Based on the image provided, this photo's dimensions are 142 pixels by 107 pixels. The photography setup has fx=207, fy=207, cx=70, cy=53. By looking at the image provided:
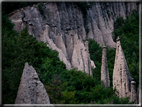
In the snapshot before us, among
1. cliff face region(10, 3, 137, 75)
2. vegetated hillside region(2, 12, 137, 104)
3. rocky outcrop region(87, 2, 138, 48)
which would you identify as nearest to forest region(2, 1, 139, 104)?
vegetated hillside region(2, 12, 137, 104)

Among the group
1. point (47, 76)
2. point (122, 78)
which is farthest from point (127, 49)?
point (47, 76)

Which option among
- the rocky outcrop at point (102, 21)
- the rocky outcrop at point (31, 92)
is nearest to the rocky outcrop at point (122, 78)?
the rocky outcrop at point (31, 92)

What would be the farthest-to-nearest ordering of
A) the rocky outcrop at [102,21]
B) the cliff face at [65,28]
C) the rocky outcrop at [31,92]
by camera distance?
the rocky outcrop at [102,21], the cliff face at [65,28], the rocky outcrop at [31,92]

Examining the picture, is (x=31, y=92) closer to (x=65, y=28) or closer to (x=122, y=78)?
(x=122, y=78)

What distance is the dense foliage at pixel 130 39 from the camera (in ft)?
69.4

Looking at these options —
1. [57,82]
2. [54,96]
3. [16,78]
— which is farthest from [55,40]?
[16,78]

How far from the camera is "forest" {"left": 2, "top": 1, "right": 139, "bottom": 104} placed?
9.75 metres

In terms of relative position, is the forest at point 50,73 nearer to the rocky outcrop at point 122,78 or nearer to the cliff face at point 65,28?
the rocky outcrop at point 122,78

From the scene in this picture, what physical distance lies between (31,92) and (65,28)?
17.3 metres

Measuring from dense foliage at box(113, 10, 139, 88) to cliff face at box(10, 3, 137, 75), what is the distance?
2.08 m

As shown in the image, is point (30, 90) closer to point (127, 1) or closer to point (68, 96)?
point (68, 96)

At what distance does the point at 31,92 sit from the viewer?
7891 millimetres

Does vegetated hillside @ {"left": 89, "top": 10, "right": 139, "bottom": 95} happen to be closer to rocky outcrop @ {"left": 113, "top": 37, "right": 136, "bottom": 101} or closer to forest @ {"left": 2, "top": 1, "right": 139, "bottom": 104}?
forest @ {"left": 2, "top": 1, "right": 139, "bottom": 104}

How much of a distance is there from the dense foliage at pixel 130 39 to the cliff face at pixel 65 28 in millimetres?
2080
